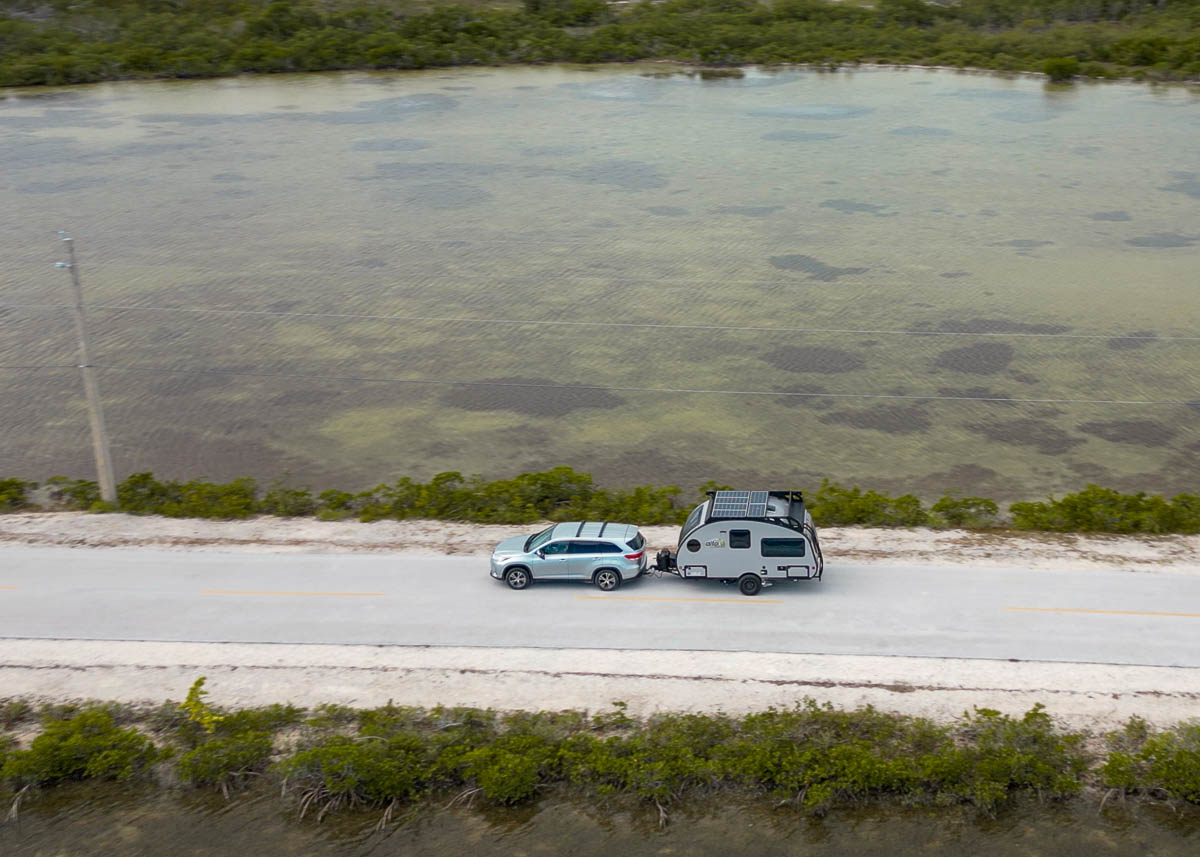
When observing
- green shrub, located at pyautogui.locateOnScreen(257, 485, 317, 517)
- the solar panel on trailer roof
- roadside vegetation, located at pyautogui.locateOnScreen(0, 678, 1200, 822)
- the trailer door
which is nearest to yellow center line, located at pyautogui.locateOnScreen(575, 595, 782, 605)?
the trailer door

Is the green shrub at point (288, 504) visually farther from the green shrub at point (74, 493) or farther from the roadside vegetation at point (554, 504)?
the green shrub at point (74, 493)

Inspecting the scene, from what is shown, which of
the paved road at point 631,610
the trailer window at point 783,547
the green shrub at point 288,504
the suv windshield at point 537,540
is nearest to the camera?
the paved road at point 631,610

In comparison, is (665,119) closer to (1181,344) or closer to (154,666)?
(1181,344)

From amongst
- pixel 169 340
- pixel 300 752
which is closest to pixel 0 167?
pixel 169 340

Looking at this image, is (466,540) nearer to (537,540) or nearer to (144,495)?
(537,540)

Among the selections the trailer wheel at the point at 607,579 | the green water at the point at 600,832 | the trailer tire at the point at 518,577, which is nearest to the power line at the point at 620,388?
the trailer wheel at the point at 607,579

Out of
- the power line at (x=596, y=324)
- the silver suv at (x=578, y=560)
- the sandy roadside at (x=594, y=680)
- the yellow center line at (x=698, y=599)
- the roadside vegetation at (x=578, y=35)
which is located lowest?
the sandy roadside at (x=594, y=680)

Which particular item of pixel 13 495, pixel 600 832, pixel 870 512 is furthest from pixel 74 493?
pixel 870 512
